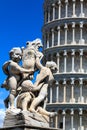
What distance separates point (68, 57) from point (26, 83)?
196ft

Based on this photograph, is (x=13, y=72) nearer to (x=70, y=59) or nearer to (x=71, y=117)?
(x=71, y=117)

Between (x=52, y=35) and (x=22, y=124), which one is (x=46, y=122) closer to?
(x=22, y=124)

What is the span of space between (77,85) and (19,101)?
58.1m

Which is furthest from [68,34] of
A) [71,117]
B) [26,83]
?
[26,83]

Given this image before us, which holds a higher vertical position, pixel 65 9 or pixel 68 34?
pixel 65 9

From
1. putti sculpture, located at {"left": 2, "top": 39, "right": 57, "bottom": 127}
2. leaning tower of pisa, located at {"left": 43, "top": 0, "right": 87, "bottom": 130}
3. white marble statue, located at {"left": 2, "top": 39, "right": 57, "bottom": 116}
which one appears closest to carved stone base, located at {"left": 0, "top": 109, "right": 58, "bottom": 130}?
putti sculpture, located at {"left": 2, "top": 39, "right": 57, "bottom": 127}

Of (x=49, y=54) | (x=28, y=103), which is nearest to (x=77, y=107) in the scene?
(x=49, y=54)

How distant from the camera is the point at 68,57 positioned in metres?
69.8

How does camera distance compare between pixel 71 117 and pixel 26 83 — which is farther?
pixel 71 117

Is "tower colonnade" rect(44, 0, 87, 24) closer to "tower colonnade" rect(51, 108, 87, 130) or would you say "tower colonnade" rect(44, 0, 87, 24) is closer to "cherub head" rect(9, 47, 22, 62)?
"tower colonnade" rect(51, 108, 87, 130)

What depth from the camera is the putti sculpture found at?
1016cm

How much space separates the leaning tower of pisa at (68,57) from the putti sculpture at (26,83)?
54.3 meters

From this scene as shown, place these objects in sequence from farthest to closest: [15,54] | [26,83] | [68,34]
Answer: [68,34] → [15,54] → [26,83]

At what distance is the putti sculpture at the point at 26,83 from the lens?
10.2m
